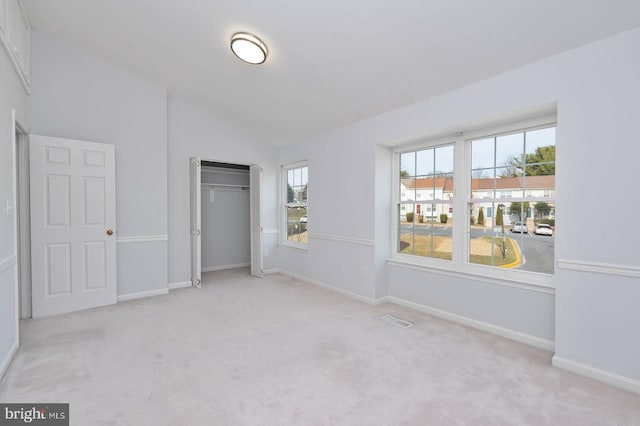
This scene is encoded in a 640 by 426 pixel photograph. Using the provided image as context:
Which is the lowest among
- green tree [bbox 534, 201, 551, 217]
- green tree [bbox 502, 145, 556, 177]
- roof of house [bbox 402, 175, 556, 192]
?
green tree [bbox 534, 201, 551, 217]

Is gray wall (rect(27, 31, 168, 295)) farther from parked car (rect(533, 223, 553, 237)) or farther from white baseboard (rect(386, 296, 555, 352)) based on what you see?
parked car (rect(533, 223, 553, 237))

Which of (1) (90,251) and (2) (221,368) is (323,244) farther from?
(1) (90,251)

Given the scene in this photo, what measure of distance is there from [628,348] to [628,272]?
1.76 feet

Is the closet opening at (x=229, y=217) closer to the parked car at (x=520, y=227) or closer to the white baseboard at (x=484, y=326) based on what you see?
the white baseboard at (x=484, y=326)

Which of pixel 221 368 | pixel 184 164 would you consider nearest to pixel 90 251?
pixel 184 164

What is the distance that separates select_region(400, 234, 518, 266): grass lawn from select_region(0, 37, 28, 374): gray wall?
13.1 ft

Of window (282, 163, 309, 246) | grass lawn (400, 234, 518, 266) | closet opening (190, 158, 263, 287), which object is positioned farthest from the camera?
closet opening (190, 158, 263, 287)

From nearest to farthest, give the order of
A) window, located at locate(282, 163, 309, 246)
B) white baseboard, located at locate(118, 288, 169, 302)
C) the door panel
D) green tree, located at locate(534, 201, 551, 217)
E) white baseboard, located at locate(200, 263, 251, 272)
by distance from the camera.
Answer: green tree, located at locate(534, 201, 551, 217) → the door panel → white baseboard, located at locate(118, 288, 169, 302) → window, located at locate(282, 163, 309, 246) → white baseboard, located at locate(200, 263, 251, 272)

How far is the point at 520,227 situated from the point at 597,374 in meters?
1.29

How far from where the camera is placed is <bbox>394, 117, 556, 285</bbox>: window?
279cm

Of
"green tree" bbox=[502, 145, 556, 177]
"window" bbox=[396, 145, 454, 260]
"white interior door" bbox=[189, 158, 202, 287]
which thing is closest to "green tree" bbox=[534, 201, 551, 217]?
"green tree" bbox=[502, 145, 556, 177]

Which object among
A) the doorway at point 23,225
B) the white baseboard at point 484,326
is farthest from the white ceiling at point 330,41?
the white baseboard at point 484,326

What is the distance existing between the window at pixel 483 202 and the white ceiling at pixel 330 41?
2.32 ft

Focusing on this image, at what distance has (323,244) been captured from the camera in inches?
186
